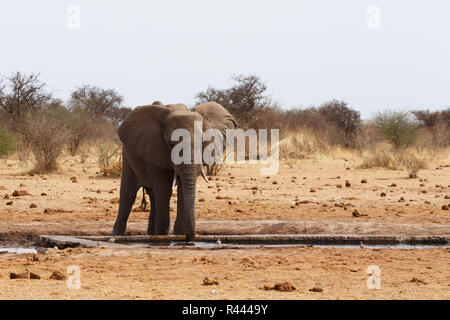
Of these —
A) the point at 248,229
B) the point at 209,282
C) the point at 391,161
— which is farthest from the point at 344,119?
the point at 209,282

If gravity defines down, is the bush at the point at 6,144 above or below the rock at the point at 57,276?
above

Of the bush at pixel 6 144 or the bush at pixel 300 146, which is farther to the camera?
the bush at pixel 300 146

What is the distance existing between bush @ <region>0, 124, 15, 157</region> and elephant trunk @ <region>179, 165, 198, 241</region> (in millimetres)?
16019

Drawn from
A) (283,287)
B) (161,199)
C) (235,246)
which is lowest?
(283,287)

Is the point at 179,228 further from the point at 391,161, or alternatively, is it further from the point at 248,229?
the point at 391,161

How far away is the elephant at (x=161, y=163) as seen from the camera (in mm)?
10359

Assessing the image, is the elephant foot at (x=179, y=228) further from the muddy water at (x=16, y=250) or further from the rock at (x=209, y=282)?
the rock at (x=209, y=282)

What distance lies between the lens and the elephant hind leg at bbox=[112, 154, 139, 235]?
452 inches

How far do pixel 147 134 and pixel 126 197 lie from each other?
3.40ft

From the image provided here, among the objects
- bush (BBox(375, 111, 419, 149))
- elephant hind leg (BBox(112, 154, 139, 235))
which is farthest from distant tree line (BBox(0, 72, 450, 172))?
elephant hind leg (BBox(112, 154, 139, 235))

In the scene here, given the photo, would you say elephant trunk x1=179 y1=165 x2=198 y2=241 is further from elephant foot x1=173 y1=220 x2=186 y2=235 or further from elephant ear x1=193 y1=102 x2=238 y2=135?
elephant ear x1=193 y1=102 x2=238 y2=135

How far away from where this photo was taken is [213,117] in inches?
448

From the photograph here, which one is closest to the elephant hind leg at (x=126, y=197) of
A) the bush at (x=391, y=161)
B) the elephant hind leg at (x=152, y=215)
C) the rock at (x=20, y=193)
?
the elephant hind leg at (x=152, y=215)

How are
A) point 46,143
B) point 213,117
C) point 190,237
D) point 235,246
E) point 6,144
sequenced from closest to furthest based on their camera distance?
point 235,246
point 190,237
point 213,117
point 46,143
point 6,144
